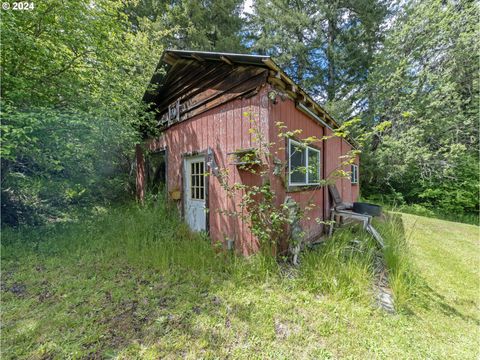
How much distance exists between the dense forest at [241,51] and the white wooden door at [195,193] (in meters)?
1.98

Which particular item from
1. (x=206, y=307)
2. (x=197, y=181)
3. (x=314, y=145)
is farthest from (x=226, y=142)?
(x=206, y=307)

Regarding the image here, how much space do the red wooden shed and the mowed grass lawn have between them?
880mm

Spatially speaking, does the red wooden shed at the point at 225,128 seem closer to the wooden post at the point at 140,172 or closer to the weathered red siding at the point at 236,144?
the weathered red siding at the point at 236,144

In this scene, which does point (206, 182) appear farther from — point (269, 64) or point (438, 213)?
point (438, 213)

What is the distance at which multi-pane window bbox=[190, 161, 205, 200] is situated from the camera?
16.4ft

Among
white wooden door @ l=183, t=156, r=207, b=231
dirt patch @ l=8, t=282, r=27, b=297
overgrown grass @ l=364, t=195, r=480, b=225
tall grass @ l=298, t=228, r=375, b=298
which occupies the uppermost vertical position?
white wooden door @ l=183, t=156, r=207, b=231

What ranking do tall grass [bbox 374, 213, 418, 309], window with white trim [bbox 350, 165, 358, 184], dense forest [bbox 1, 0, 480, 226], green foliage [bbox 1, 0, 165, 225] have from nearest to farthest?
tall grass [bbox 374, 213, 418, 309], green foliage [bbox 1, 0, 165, 225], dense forest [bbox 1, 0, 480, 226], window with white trim [bbox 350, 165, 358, 184]

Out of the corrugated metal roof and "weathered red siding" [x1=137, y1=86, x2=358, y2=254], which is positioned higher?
the corrugated metal roof

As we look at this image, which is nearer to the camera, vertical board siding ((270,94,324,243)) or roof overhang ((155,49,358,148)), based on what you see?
roof overhang ((155,49,358,148))

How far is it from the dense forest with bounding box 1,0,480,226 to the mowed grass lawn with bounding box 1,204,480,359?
2.07m

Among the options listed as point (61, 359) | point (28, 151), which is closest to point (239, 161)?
point (61, 359)

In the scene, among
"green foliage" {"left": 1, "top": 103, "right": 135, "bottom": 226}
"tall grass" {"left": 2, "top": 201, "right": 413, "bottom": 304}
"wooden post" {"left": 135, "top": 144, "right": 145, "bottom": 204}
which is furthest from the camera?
"wooden post" {"left": 135, "top": 144, "right": 145, "bottom": 204}

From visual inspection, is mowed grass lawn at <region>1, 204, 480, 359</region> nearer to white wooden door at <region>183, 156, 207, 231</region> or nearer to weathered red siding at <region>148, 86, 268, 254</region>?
weathered red siding at <region>148, 86, 268, 254</region>

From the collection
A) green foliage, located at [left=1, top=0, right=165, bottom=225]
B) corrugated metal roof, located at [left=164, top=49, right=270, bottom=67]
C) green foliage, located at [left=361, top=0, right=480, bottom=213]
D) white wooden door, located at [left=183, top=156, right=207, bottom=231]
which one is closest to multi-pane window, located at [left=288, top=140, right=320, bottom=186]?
corrugated metal roof, located at [left=164, top=49, right=270, bottom=67]
